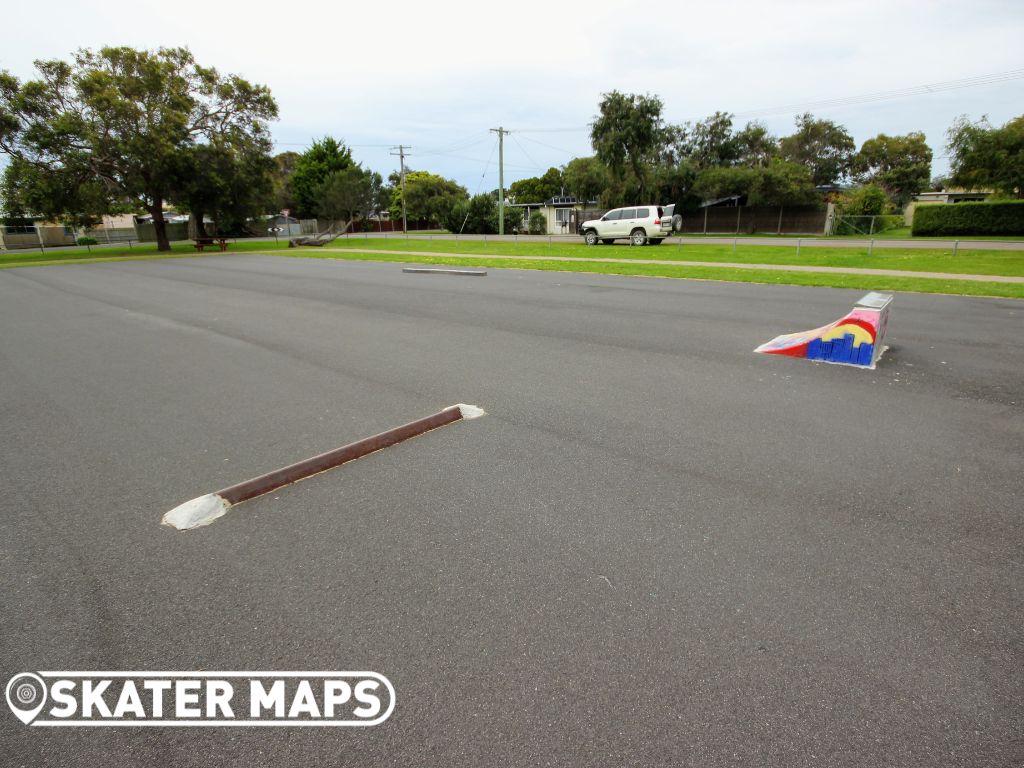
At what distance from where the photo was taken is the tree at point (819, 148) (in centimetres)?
6341

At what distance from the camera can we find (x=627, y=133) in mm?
40781

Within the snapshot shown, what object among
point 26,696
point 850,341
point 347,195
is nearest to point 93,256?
point 347,195

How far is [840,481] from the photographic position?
3.70 meters

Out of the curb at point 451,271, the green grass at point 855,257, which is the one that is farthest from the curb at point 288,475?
the green grass at point 855,257

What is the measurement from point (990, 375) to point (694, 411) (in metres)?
3.81

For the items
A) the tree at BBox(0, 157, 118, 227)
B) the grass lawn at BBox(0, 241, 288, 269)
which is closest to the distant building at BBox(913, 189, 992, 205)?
the grass lawn at BBox(0, 241, 288, 269)

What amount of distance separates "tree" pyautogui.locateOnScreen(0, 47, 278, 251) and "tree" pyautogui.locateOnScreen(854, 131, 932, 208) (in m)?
68.1

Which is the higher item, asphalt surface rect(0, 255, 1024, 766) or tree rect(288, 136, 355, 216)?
tree rect(288, 136, 355, 216)

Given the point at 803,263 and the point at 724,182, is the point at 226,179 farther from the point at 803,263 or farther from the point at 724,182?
the point at 724,182

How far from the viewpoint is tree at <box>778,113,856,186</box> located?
63406 mm

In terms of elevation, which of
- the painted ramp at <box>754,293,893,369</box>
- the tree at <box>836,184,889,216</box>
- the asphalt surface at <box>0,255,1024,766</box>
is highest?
the tree at <box>836,184,889,216</box>

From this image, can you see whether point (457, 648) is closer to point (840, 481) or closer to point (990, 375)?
point (840, 481)

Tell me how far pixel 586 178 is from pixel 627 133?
918 centimetres

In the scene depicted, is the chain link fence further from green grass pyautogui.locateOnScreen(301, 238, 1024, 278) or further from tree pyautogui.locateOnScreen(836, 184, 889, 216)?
green grass pyautogui.locateOnScreen(301, 238, 1024, 278)
